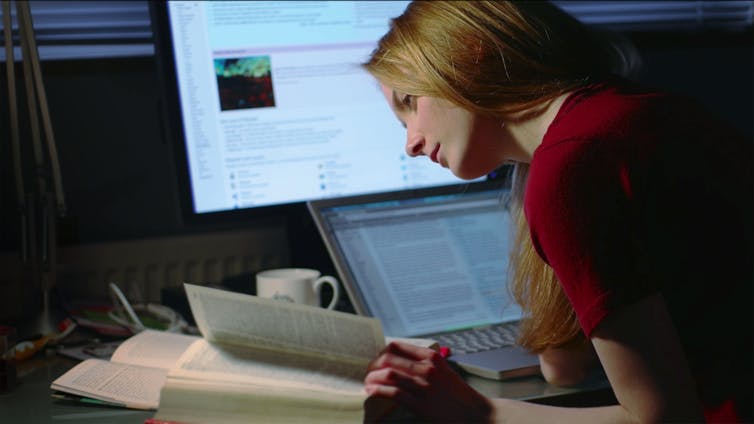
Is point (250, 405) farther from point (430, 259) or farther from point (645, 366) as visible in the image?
point (430, 259)

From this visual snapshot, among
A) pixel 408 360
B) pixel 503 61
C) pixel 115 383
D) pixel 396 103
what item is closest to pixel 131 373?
pixel 115 383

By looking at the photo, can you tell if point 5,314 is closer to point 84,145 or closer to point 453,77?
point 84,145

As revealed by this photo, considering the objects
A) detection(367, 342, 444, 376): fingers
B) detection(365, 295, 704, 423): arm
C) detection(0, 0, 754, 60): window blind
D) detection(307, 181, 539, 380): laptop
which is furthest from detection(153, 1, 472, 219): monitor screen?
detection(365, 295, 704, 423): arm

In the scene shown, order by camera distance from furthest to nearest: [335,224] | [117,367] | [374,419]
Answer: [335,224] → [117,367] → [374,419]

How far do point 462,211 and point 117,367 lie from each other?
0.56m

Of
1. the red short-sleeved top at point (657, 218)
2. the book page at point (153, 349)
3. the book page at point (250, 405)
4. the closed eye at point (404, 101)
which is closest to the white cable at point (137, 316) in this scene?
the book page at point (153, 349)

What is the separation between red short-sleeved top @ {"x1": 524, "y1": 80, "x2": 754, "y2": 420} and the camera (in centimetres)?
74

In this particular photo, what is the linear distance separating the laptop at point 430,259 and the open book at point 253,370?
22cm

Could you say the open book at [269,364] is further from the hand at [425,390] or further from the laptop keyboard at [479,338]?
the laptop keyboard at [479,338]

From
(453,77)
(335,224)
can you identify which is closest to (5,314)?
(335,224)

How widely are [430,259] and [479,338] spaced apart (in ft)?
0.54

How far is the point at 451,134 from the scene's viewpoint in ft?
3.14

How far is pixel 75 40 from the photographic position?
1427 mm

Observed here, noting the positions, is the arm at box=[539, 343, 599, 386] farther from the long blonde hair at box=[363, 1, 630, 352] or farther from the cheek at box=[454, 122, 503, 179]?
the cheek at box=[454, 122, 503, 179]
